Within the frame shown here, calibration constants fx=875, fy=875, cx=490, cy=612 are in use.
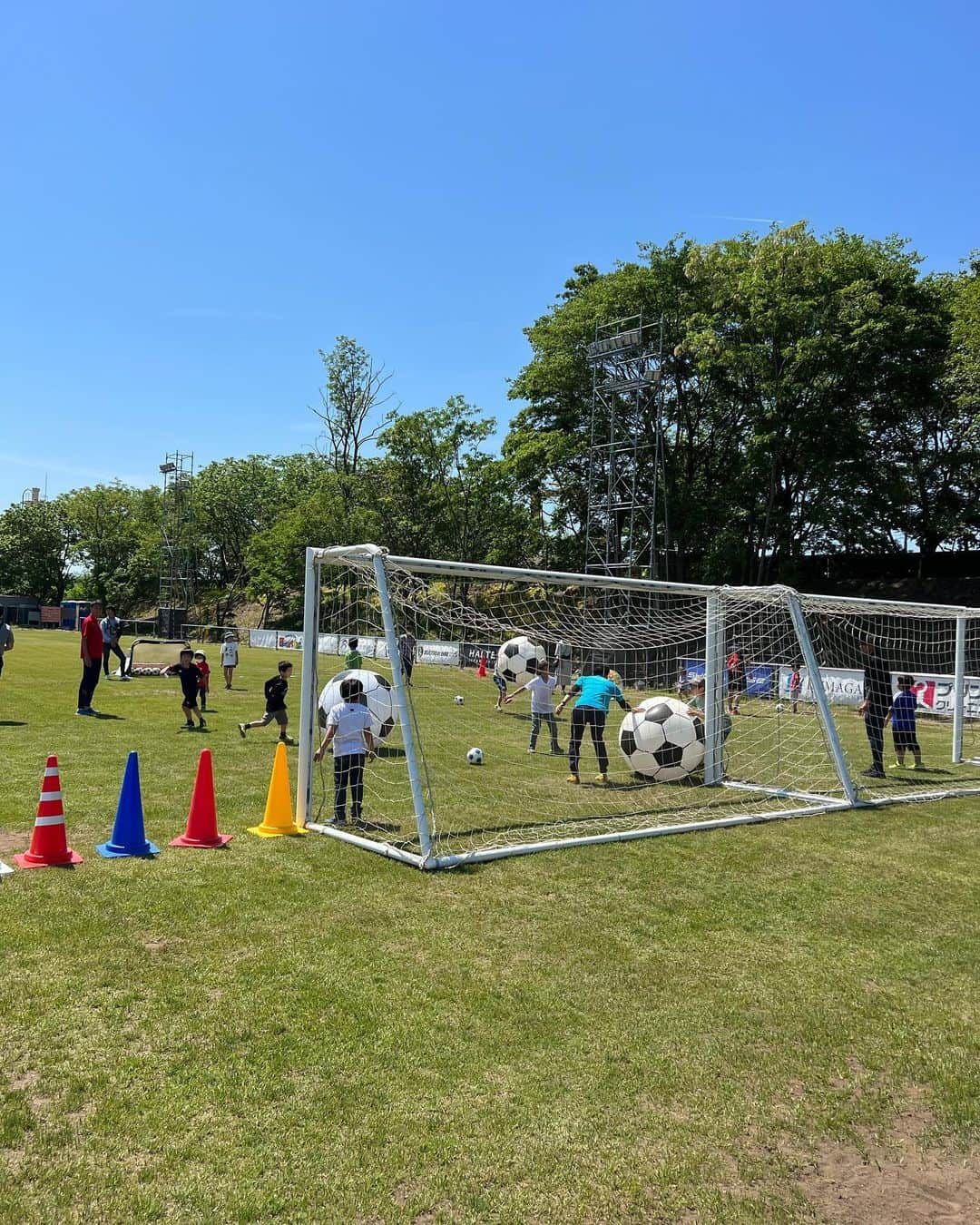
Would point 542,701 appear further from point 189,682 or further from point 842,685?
point 842,685

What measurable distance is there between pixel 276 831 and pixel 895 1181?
218 inches

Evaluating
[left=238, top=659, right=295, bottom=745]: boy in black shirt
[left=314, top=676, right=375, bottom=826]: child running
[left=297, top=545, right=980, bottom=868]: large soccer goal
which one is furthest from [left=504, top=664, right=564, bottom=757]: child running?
[left=314, top=676, right=375, bottom=826]: child running

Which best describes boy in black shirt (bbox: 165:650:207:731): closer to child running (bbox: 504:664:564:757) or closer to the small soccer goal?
child running (bbox: 504:664:564:757)

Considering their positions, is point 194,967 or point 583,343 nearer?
point 194,967

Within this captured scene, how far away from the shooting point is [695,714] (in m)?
10.9

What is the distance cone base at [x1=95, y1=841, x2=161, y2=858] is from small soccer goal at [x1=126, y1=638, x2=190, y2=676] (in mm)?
17688

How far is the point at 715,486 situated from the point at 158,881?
32249 mm

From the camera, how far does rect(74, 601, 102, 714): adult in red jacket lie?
1498cm

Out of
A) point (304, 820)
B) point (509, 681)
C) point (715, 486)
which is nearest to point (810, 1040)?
point (304, 820)

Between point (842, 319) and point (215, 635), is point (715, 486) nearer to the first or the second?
point (842, 319)

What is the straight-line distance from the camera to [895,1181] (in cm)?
309

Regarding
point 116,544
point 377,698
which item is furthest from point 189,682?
point 116,544

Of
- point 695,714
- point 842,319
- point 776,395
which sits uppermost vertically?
point 842,319

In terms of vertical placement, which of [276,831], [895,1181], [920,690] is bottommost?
[895,1181]
